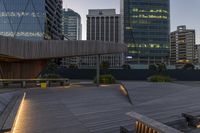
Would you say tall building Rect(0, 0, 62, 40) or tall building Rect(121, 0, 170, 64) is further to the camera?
tall building Rect(121, 0, 170, 64)

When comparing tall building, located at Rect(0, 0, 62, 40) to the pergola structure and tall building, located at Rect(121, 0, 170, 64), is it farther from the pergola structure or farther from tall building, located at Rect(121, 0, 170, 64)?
the pergola structure

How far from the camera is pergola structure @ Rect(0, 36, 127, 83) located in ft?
64.4

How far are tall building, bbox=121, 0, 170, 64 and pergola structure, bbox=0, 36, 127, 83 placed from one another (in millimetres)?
108655

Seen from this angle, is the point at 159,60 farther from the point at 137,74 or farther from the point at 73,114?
the point at 73,114

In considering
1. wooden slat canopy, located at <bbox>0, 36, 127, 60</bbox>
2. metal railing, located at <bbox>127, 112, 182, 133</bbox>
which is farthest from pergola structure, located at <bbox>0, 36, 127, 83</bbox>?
metal railing, located at <bbox>127, 112, 182, 133</bbox>

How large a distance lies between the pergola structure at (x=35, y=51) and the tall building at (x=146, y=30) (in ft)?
356

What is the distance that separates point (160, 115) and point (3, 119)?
6.05 m

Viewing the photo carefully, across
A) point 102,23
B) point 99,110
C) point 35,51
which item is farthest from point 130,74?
point 102,23

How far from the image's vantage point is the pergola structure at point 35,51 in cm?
1964

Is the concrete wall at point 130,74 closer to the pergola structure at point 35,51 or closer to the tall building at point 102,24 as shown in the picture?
the pergola structure at point 35,51

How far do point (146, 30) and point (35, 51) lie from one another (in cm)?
11823

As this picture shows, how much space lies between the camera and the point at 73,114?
1047 centimetres

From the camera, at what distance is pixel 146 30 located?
134 m

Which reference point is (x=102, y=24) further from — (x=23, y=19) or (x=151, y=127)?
(x=151, y=127)
